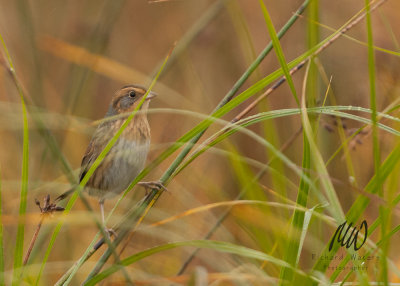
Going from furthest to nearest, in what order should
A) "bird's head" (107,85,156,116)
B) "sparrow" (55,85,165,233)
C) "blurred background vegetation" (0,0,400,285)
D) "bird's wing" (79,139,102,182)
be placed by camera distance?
"bird's head" (107,85,156,116) → "bird's wing" (79,139,102,182) → "sparrow" (55,85,165,233) → "blurred background vegetation" (0,0,400,285)

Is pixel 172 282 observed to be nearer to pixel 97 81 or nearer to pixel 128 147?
pixel 128 147

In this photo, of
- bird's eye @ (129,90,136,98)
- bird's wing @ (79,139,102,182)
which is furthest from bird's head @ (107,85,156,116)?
bird's wing @ (79,139,102,182)

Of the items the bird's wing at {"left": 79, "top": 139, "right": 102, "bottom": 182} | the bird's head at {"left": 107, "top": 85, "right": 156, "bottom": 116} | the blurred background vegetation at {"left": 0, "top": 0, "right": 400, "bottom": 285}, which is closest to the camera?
the blurred background vegetation at {"left": 0, "top": 0, "right": 400, "bottom": 285}

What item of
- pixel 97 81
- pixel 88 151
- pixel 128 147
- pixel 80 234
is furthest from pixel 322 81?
pixel 97 81

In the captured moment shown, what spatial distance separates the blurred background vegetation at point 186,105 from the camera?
8.04ft

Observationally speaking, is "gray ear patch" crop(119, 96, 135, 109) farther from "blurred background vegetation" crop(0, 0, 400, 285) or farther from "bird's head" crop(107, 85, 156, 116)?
"blurred background vegetation" crop(0, 0, 400, 285)

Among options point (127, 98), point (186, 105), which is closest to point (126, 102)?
point (127, 98)

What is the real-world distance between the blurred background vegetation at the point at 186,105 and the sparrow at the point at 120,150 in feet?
0.30

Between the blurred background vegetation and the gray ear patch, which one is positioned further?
the gray ear patch

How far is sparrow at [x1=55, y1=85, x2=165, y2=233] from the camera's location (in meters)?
3.45

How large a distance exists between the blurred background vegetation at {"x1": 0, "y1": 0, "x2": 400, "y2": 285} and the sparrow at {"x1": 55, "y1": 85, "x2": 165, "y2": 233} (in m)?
0.09

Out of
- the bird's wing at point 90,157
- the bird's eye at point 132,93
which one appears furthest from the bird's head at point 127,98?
the bird's wing at point 90,157

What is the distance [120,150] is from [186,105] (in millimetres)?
492

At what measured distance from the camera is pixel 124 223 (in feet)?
7.55
